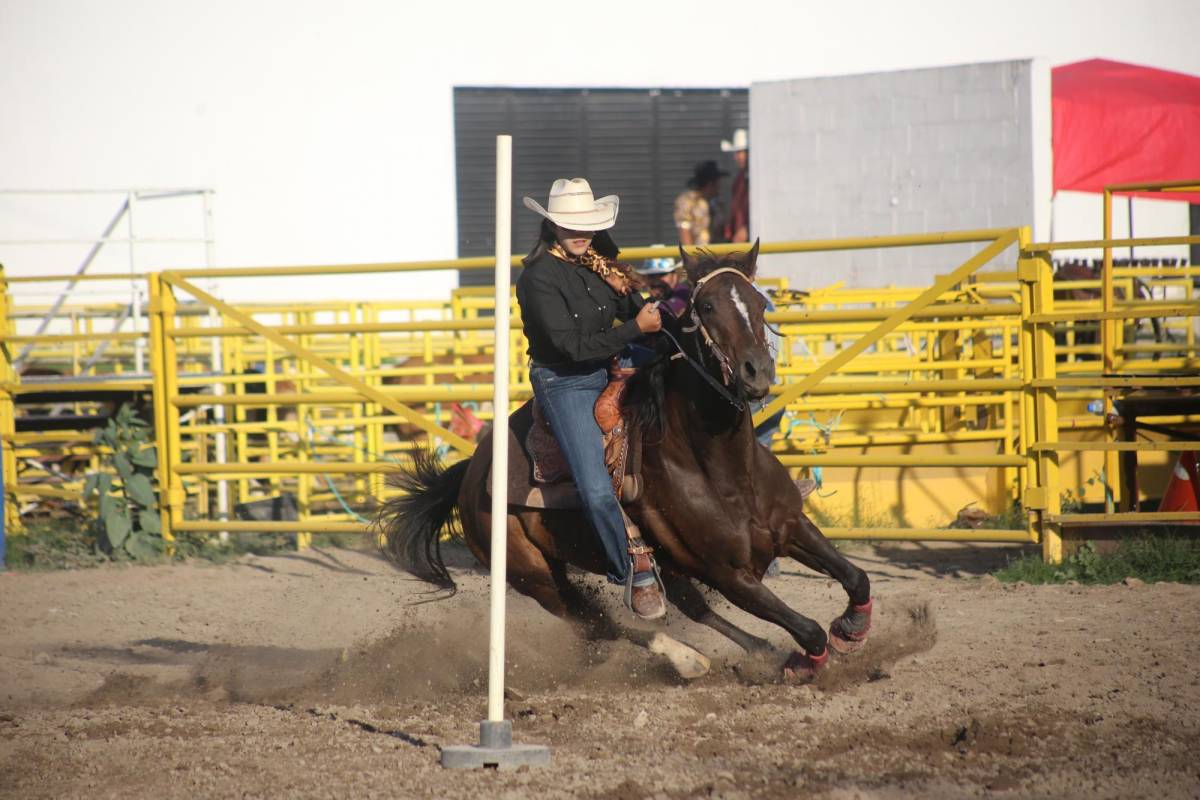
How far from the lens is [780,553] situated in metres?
5.20

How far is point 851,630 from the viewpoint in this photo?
515cm

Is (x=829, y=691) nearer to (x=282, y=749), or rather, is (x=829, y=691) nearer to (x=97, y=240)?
(x=282, y=749)

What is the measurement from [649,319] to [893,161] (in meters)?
11.7

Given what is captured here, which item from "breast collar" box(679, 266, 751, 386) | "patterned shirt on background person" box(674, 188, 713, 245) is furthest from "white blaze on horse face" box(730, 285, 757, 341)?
"patterned shirt on background person" box(674, 188, 713, 245)

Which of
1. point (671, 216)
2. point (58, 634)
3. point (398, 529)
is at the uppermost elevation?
point (671, 216)

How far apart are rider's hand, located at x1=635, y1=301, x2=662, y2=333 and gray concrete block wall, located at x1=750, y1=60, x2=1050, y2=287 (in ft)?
35.2

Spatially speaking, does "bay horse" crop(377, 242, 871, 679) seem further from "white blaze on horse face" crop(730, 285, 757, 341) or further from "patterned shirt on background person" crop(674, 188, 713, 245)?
"patterned shirt on background person" crop(674, 188, 713, 245)

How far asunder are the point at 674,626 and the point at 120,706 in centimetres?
258

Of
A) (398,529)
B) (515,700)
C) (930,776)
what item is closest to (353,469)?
(398,529)

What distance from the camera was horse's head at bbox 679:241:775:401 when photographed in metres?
4.40

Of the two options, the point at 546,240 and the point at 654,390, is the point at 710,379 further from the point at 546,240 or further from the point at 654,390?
the point at 546,240

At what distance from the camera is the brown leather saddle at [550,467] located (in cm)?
508

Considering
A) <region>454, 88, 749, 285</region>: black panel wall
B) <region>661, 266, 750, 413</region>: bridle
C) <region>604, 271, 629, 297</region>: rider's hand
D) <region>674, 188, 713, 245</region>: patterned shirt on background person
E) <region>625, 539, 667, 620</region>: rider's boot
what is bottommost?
<region>625, 539, 667, 620</region>: rider's boot

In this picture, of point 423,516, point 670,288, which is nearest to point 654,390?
point 670,288
